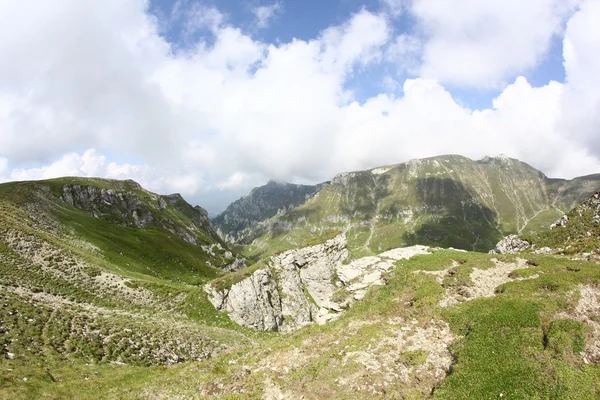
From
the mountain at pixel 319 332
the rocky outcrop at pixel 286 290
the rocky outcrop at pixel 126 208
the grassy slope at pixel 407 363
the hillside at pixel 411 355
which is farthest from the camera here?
the rocky outcrop at pixel 126 208

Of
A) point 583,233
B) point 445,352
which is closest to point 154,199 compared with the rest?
point 445,352

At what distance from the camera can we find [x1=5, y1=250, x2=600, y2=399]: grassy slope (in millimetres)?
16906

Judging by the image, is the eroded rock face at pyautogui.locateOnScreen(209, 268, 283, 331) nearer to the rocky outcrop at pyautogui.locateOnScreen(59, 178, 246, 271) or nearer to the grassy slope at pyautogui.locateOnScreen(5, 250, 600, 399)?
the grassy slope at pyautogui.locateOnScreen(5, 250, 600, 399)

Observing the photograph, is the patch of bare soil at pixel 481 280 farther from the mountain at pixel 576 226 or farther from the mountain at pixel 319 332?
the mountain at pixel 576 226

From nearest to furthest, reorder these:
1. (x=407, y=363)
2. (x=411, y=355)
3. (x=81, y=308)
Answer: (x=407, y=363) → (x=411, y=355) → (x=81, y=308)

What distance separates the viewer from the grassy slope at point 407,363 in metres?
16.9

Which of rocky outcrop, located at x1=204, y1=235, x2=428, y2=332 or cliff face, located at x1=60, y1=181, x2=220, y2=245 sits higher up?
cliff face, located at x1=60, y1=181, x2=220, y2=245

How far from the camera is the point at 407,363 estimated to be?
19.8 metres

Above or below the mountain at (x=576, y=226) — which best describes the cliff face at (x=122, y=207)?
above

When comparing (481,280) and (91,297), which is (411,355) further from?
(91,297)

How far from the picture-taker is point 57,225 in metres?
72.6

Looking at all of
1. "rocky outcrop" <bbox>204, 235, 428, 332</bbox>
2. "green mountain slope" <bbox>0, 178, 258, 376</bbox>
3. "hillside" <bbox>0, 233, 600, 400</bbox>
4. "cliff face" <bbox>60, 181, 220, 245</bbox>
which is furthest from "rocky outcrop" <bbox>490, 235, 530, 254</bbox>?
"cliff face" <bbox>60, 181, 220, 245</bbox>

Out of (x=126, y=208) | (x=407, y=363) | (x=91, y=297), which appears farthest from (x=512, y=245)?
(x=126, y=208)

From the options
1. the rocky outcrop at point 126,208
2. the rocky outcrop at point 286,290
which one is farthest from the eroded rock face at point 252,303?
the rocky outcrop at point 126,208
